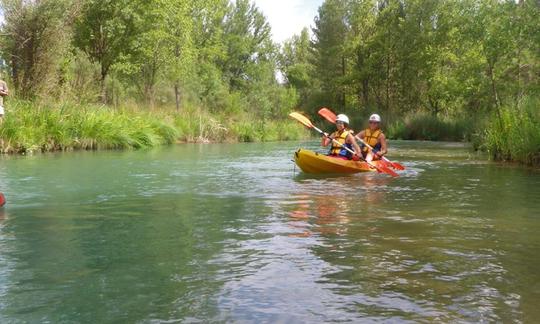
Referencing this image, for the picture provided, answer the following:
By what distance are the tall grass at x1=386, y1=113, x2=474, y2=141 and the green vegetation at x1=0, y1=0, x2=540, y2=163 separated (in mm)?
67

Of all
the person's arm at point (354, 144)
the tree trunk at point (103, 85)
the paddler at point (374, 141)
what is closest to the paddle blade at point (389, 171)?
the paddler at point (374, 141)

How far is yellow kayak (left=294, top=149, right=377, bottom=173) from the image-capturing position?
10.4 metres

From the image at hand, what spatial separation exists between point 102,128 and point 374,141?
891 cm

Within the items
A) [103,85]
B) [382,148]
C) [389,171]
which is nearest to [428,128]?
[103,85]

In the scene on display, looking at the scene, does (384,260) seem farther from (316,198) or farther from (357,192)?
(357,192)

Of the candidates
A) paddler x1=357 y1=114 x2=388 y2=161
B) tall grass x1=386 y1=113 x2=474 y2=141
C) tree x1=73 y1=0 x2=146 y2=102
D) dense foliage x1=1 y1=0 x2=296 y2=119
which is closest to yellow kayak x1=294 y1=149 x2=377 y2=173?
paddler x1=357 y1=114 x2=388 y2=161

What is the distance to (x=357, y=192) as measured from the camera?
329 inches

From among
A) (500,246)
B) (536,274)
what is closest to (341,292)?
(536,274)

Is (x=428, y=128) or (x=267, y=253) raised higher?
(x=428, y=128)

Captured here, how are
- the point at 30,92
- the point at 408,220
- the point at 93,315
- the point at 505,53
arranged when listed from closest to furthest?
the point at 93,315, the point at 408,220, the point at 505,53, the point at 30,92

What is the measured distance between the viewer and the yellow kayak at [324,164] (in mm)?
10438

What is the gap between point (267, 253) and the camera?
4.55 m

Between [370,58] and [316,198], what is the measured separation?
35.5 meters

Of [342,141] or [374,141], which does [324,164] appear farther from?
[374,141]
